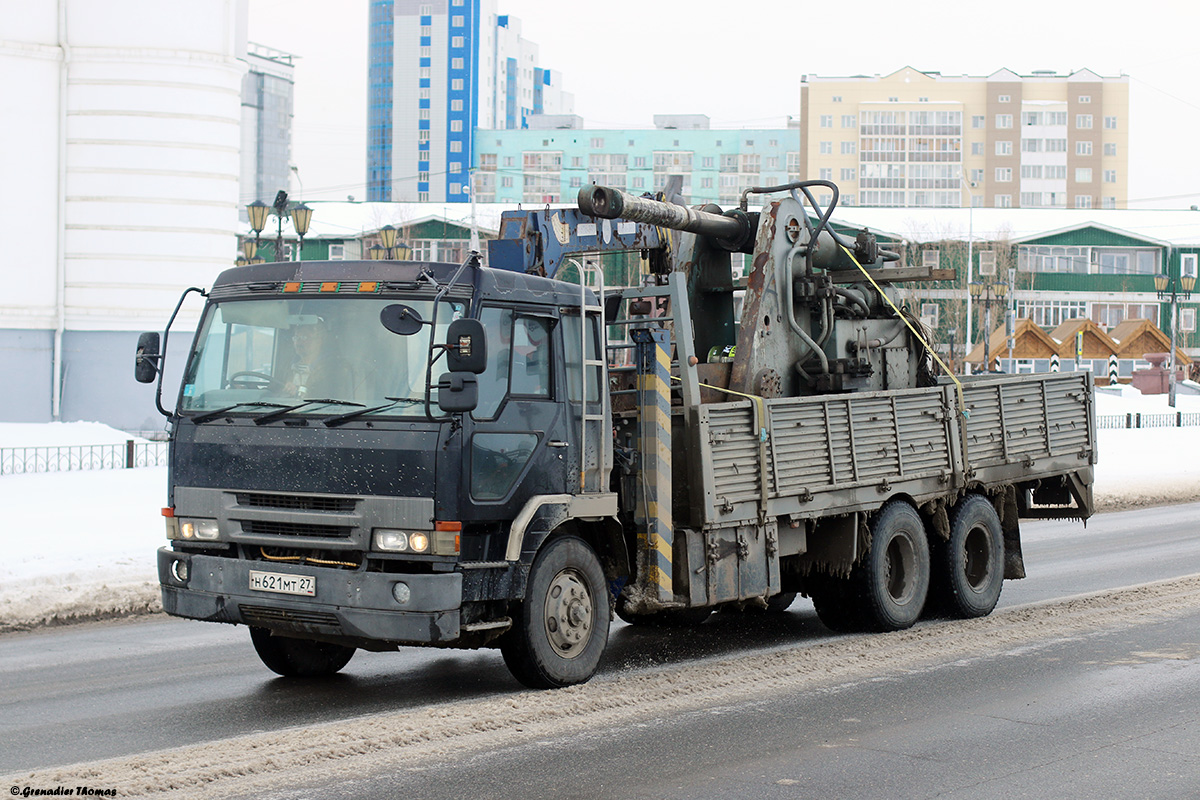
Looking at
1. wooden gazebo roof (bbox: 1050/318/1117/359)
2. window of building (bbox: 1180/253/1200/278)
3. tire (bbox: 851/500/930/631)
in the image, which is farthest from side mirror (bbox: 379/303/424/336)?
window of building (bbox: 1180/253/1200/278)

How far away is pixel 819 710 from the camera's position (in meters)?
7.94

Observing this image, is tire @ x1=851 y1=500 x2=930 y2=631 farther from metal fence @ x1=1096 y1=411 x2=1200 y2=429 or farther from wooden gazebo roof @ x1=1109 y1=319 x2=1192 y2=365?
wooden gazebo roof @ x1=1109 y1=319 x2=1192 y2=365

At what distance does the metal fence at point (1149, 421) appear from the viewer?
141 ft

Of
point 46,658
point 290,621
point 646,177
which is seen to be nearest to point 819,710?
point 290,621

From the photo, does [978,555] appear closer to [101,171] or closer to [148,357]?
[148,357]

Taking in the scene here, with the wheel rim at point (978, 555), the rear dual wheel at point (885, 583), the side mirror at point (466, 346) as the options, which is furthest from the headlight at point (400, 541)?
the wheel rim at point (978, 555)

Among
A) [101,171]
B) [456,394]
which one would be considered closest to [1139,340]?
[101,171]

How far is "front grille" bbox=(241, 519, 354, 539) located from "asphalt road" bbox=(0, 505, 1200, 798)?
1.01 m

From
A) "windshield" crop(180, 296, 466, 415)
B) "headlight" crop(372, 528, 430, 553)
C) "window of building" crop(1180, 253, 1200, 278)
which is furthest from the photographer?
"window of building" crop(1180, 253, 1200, 278)

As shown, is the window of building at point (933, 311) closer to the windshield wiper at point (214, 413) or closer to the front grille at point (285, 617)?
the windshield wiper at point (214, 413)

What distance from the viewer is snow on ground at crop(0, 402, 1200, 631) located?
459 inches

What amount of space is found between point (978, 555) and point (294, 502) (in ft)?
21.7

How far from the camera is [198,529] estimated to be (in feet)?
26.1

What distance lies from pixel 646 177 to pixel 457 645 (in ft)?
441
